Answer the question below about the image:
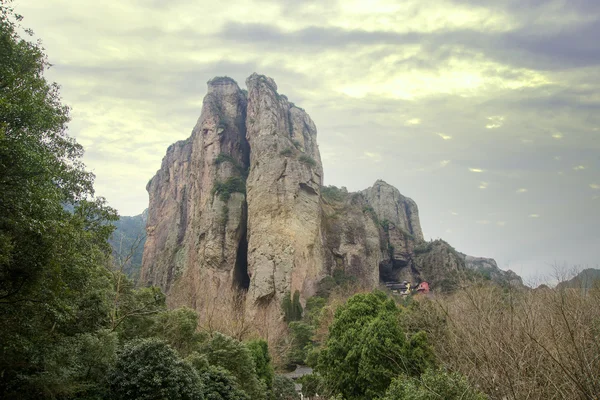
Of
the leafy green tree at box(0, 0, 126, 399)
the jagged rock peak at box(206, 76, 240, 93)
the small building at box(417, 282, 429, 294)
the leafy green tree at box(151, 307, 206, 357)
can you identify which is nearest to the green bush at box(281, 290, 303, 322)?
the small building at box(417, 282, 429, 294)

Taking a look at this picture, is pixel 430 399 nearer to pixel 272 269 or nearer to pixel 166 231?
pixel 272 269

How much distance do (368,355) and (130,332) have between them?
1112 cm

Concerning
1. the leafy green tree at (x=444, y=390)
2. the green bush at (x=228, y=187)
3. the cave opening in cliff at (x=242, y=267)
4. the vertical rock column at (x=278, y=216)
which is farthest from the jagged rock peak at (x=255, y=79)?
the leafy green tree at (x=444, y=390)

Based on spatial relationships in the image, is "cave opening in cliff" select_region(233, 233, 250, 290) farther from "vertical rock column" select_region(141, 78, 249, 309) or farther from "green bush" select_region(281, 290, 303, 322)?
"green bush" select_region(281, 290, 303, 322)

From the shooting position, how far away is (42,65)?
13.8 m

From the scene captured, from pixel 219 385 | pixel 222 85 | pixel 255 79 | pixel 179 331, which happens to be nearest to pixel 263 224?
pixel 255 79

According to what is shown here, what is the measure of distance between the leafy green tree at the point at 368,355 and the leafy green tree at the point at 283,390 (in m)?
4.80

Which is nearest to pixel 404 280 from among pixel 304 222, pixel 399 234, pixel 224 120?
pixel 399 234

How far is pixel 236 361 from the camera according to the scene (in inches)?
718

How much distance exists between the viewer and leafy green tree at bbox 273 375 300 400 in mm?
23078

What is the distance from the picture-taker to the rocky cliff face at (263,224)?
52.0m

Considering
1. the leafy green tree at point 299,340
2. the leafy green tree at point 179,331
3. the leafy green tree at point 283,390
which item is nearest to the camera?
the leafy green tree at point 179,331

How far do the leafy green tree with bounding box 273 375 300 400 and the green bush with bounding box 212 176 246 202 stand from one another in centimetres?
3901

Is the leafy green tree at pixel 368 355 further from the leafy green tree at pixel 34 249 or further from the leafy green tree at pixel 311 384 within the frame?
the leafy green tree at pixel 34 249
